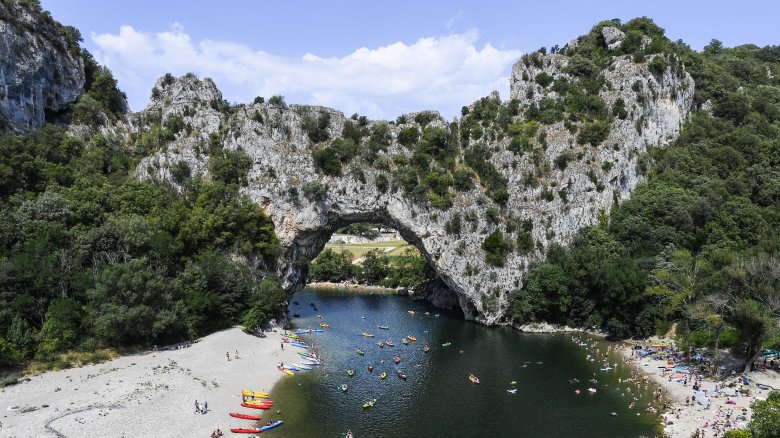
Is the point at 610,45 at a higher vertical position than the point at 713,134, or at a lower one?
higher

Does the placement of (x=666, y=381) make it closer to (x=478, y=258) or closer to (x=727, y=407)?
(x=727, y=407)

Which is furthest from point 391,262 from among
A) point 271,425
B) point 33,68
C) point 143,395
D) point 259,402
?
point 271,425

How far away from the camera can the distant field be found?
13475 centimetres

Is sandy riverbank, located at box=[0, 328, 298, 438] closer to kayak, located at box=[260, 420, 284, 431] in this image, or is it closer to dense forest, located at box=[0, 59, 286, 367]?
kayak, located at box=[260, 420, 284, 431]

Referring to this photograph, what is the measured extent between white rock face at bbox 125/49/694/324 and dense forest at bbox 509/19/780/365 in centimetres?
418

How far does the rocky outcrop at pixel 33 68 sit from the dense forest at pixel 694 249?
76.7 m

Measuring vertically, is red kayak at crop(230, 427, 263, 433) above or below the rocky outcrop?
below

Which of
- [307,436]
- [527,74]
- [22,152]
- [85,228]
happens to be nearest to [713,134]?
[527,74]

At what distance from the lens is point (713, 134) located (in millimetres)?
83188

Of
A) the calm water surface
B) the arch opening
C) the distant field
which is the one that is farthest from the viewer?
the distant field

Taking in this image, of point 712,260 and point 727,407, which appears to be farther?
point 712,260

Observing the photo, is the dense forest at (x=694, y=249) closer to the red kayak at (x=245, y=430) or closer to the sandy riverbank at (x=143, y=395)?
the sandy riverbank at (x=143, y=395)

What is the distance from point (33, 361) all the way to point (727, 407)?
207ft

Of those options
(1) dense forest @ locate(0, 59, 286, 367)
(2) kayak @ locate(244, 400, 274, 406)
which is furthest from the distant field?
(2) kayak @ locate(244, 400, 274, 406)
